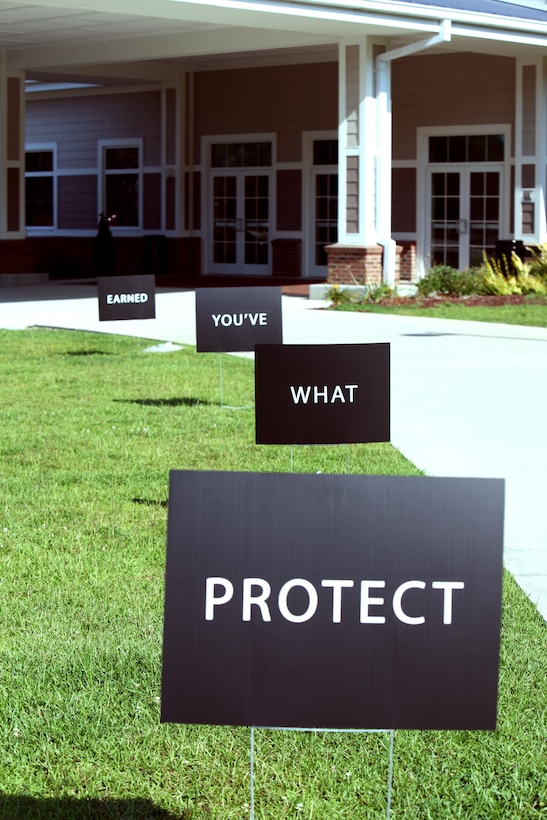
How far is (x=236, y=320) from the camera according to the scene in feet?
32.9

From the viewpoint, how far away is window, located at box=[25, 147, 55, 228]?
33500mm

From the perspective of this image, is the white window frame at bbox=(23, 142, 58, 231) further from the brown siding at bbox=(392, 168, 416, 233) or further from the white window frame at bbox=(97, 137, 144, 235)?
the brown siding at bbox=(392, 168, 416, 233)

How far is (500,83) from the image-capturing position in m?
25.1

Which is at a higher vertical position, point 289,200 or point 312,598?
point 289,200

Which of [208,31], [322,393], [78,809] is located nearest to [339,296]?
[208,31]

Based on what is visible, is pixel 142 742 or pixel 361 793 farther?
pixel 142 742

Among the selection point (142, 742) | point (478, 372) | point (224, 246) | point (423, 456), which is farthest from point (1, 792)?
point (224, 246)

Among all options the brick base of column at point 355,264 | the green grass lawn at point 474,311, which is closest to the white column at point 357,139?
the brick base of column at point 355,264

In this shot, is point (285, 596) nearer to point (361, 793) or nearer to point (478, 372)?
point (361, 793)

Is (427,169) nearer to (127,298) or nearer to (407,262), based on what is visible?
(407,262)

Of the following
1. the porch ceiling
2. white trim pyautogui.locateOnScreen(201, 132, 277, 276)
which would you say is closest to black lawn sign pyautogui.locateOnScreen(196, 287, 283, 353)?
the porch ceiling

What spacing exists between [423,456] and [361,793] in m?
4.97

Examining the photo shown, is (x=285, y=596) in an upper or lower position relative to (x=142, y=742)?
upper

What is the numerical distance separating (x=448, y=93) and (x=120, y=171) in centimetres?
894
